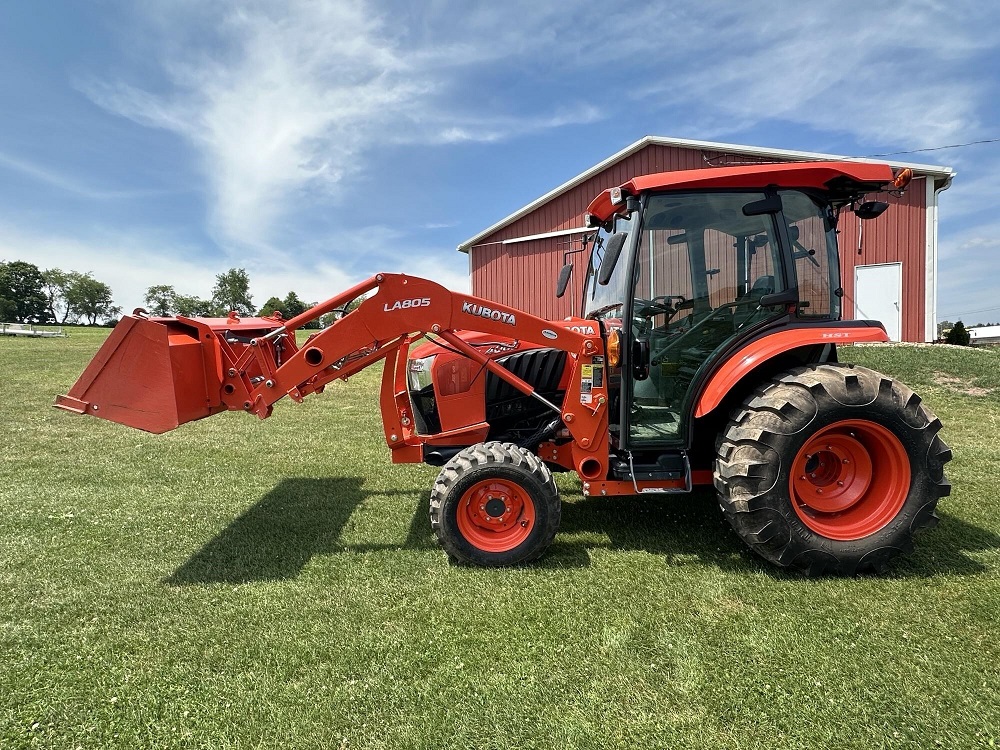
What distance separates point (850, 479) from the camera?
360cm

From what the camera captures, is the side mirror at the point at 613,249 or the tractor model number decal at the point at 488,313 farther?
the tractor model number decal at the point at 488,313

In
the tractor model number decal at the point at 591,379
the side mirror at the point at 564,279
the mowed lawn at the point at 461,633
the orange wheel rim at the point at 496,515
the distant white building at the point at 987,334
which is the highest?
the side mirror at the point at 564,279

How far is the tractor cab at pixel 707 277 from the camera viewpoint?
142 inches

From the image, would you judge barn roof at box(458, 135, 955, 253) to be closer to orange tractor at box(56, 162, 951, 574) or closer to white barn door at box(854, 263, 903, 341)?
white barn door at box(854, 263, 903, 341)

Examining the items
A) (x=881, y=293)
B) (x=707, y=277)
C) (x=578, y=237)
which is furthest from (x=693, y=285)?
(x=881, y=293)

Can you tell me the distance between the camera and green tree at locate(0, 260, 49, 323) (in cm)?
7306

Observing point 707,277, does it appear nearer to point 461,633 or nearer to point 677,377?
point 677,377

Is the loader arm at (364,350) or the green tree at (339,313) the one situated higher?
the green tree at (339,313)

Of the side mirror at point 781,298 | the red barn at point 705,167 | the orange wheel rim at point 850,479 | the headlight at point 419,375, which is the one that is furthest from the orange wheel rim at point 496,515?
the red barn at point 705,167

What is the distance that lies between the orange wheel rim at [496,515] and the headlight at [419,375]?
0.96 metres

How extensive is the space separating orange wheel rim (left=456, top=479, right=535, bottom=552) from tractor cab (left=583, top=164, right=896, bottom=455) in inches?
31.6

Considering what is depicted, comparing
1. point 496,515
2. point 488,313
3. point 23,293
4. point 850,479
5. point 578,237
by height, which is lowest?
point 496,515

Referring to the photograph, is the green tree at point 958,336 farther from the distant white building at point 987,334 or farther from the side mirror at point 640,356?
the distant white building at point 987,334

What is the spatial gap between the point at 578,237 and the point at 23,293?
9358cm
